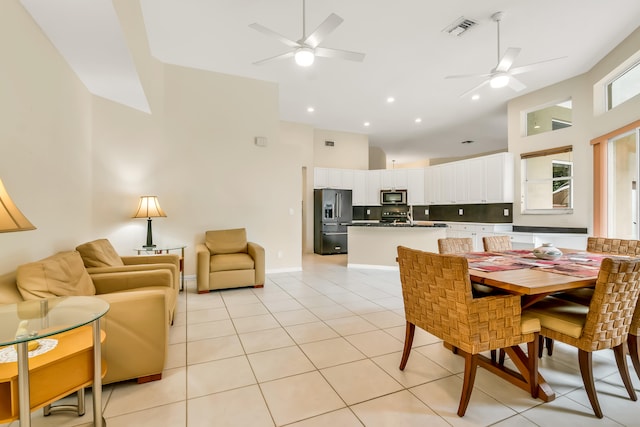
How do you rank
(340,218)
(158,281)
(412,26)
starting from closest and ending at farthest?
(158,281) < (412,26) < (340,218)

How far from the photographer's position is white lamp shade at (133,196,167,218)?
411 cm

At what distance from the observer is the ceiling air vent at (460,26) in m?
3.35

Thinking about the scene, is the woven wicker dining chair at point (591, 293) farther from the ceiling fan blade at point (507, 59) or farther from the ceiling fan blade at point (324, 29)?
the ceiling fan blade at point (324, 29)

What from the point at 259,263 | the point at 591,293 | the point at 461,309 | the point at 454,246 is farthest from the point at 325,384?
the point at 259,263

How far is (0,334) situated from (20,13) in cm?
231

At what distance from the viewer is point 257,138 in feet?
17.3

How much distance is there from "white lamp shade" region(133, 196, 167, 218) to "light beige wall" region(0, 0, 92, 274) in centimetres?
74

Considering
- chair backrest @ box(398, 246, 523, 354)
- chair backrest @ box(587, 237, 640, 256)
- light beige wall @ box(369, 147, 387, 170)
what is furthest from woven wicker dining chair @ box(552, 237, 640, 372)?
light beige wall @ box(369, 147, 387, 170)

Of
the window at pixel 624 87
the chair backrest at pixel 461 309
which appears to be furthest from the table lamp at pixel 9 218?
the window at pixel 624 87

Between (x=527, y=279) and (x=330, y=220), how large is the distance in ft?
19.6

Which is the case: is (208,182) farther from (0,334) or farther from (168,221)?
(0,334)

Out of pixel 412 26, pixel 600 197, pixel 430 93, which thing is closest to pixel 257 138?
pixel 412 26

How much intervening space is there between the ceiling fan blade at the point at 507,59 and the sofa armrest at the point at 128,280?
4131 mm

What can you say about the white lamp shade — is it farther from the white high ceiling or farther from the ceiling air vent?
the ceiling air vent
